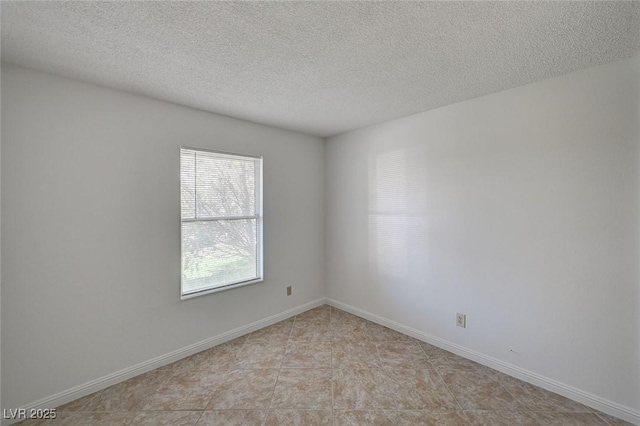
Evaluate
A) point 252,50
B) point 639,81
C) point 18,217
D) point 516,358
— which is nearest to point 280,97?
point 252,50

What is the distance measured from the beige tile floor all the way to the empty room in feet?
0.06

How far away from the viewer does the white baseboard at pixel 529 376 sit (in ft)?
5.88

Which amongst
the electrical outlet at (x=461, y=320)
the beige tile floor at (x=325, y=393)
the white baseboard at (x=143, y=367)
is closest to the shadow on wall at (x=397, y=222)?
the electrical outlet at (x=461, y=320)

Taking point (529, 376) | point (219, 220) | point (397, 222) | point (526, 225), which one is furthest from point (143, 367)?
point (526, 225)

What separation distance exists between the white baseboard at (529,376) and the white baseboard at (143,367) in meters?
1.46

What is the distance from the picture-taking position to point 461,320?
254 cm

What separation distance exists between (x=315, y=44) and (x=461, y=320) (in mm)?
2633

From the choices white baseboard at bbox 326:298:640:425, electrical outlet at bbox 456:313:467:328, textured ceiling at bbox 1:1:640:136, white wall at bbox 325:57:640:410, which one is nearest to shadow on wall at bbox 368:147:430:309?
white wall at bbox 325:57:640:410

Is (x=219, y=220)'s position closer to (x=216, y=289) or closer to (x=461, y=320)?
(x=216, y=289)

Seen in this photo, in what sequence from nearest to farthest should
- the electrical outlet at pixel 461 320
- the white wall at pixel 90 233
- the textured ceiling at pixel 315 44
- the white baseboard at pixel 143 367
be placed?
1. the textured ceiling at pixel 315 44
2. the white wall at pixel 90 233
3. the white baseboard at pixel 143 367
4. the electrical outlet at pixel 461 320

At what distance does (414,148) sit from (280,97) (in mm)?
1499

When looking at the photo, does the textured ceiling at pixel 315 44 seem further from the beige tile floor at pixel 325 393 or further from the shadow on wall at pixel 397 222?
the beige tile floor at pixel 325 393

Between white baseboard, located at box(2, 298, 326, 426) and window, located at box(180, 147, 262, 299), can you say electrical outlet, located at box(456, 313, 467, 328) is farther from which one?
window, located at box(180, 147, 262, 299)

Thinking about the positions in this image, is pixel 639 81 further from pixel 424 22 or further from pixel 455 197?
pixel 424 22
